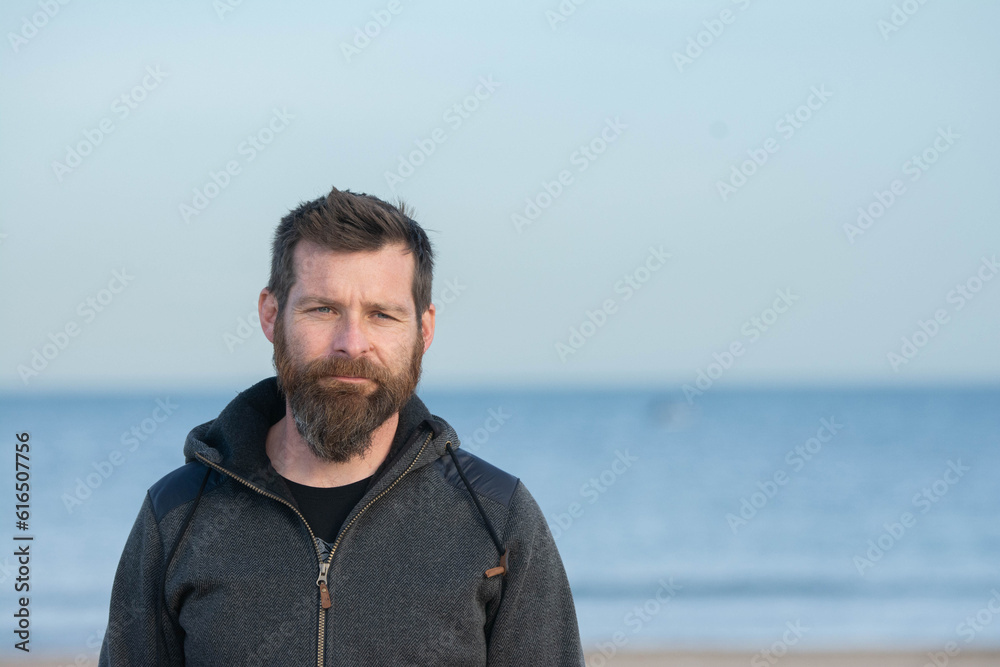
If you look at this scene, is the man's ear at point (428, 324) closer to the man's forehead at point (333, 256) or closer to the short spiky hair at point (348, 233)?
the short spiky hair at point (348, 233)

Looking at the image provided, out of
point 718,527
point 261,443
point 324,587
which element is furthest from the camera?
point 718,527

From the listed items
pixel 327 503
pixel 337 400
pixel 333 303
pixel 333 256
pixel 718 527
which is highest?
pixel 718 527

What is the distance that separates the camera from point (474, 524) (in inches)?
91.5

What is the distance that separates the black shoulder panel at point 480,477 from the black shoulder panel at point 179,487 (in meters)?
0.59

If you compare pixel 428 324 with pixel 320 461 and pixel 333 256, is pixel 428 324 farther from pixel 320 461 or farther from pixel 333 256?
pixel 320 461

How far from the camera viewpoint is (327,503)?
2373 mm

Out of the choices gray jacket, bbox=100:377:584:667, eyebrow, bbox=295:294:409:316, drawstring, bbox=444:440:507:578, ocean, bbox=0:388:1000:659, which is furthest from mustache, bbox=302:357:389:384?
ocean, bbox=0:388:1000:659

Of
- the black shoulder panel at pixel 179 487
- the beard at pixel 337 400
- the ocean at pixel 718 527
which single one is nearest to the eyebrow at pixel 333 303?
the beard at pixel 337 400

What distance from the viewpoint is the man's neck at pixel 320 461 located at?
2.41 m

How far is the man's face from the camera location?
230 cm

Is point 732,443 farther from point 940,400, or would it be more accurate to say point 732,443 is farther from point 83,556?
point 940,400

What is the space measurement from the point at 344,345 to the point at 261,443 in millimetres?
407

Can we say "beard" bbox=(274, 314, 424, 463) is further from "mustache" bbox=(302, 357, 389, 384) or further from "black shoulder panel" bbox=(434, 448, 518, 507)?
"black shoulder panel" bbox=(434, 448, 518, 507)

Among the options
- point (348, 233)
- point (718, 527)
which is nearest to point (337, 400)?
point (348, 233)
